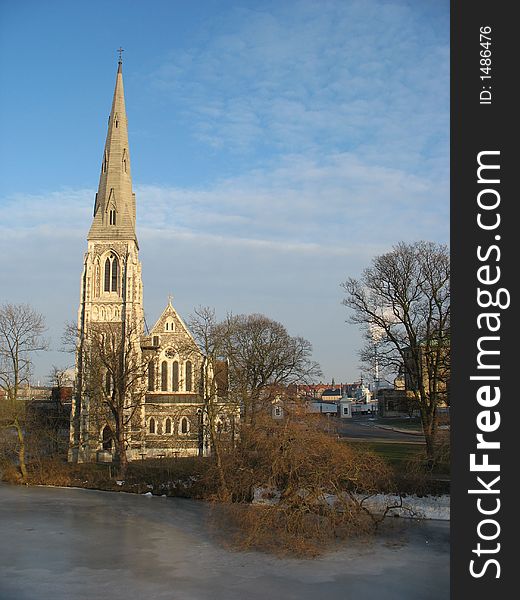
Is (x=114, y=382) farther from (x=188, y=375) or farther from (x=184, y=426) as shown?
(x=188, y=375)

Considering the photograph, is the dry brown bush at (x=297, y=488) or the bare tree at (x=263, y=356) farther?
the bare tree at (x=263, y=356)

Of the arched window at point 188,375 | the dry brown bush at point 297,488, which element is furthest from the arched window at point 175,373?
the dry brown bush at point 297,488

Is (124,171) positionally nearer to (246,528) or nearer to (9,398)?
(9,398)

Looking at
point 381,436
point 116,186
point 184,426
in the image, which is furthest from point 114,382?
point 381,436

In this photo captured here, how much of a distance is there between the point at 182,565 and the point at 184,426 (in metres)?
30.0

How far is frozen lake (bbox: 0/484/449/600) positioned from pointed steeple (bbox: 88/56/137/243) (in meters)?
28.4

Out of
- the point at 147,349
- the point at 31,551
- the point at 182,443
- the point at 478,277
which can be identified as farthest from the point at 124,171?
the point at 478,277

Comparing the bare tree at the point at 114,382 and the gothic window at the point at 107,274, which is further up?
the gothic window at the point at 107,274

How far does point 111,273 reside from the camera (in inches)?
2003

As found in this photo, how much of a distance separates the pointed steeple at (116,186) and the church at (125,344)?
3.1 inches

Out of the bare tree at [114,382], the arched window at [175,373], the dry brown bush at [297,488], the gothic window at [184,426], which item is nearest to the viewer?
the dry brown bush at [297,488]

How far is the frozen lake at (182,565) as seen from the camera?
52.2 ft

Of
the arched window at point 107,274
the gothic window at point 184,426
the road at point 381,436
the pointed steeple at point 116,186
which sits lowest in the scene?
the road at point 381,436

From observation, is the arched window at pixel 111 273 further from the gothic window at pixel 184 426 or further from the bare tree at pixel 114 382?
the gothic window at pixel 184 426
